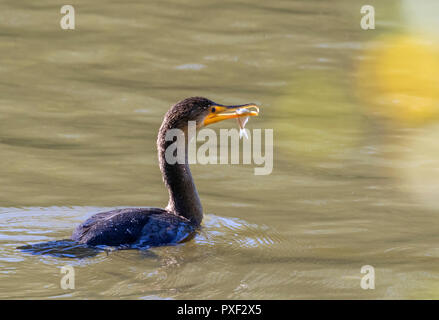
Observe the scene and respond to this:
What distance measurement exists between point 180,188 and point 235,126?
290 cm

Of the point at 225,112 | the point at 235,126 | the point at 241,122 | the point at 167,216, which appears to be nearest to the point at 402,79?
the point at 235,126

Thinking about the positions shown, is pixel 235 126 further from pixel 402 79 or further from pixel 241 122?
pixel 402 79

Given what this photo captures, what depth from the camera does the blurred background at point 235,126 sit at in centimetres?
701

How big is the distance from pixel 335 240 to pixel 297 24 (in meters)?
7.69

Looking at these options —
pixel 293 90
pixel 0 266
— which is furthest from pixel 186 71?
pixel 0 266

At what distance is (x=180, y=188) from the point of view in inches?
320

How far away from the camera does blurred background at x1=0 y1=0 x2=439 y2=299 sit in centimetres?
701

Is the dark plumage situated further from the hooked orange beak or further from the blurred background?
the blurred background

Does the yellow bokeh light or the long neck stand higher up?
the yellow bokeh light

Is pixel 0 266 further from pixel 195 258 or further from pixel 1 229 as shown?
pixel 195 258

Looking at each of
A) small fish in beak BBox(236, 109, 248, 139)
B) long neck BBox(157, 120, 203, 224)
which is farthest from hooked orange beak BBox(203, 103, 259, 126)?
long neck BBox(157, 120, 203, 224)

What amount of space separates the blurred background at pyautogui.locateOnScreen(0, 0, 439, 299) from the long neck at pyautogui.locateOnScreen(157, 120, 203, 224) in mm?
239

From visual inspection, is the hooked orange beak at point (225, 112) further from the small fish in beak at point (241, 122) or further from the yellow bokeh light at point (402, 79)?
the yellow bokeh light at point (402, 79)

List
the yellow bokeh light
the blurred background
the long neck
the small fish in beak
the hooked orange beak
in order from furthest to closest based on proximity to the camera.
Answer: the yellow bokeh light, the small fish in beak, the hooked orange beak, the long neck, the blurred background
